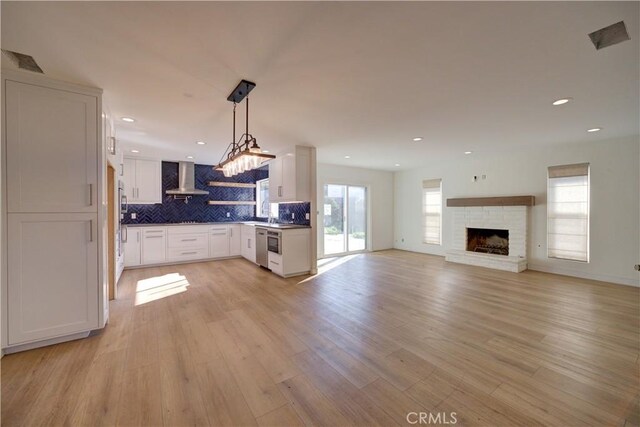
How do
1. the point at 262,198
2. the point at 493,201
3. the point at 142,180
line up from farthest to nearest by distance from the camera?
the point at 262,198, the point at 142,180, the point at 493,201

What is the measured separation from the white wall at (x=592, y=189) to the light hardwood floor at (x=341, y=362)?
3.33ft

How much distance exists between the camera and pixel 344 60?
2023 mm

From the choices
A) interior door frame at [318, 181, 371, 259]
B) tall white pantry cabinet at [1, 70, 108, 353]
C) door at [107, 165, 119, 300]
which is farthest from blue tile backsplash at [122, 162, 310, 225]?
tall white pantry cabinet at [1, 70, 108, 353]

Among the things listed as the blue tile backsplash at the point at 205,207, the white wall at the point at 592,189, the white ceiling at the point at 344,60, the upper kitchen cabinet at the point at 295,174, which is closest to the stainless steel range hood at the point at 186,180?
the blue tile backsplash at the point at 205,207

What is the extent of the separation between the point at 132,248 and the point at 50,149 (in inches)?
145

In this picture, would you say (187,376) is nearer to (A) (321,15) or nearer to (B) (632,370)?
(A) (321,15)

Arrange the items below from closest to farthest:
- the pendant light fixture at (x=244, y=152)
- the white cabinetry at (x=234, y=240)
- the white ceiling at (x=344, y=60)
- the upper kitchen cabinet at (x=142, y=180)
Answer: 1. the white ceiling at (x=344, y=60)
2. the pendant light fixture at (x=244, y=152)
3. the upper kitchen cabinet at (x=142, y=180)
4. the white cabinetry at (x=234, y=240)

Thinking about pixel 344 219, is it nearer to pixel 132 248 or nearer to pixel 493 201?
pixel 493 201

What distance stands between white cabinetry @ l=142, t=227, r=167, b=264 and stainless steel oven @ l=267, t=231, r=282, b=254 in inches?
98.2

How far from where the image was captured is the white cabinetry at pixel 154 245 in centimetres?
548

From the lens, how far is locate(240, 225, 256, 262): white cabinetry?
19.4ft

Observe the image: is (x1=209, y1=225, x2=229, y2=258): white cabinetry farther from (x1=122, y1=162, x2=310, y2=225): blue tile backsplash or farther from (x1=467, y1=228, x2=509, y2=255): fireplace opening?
(x1=467, y1=228, x2=509, y2=255): fireplace opening

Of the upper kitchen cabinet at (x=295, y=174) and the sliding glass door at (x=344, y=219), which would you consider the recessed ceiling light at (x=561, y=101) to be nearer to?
the upper kitchen cabinet at (x=295, y=174)

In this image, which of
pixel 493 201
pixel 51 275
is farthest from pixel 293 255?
pixel 493 201
